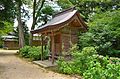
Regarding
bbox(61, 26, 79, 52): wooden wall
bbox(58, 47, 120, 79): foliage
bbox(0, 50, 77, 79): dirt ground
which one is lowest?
bbox(0, 50, 77, 79): dirt ground

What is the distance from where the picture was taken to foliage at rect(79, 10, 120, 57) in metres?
12.8

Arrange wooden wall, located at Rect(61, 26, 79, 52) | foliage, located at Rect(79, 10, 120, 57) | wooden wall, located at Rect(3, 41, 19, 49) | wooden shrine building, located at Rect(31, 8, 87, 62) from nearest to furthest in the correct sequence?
foliage, located at Rect(79, 10, 120, 57) → wooden shrine building, located at Rect(31, 8, 87, 62) → wooden wall, located at Rect(61, 26, 79, 52) → wooden wall, located at Rect(3, 41, 19, 49)

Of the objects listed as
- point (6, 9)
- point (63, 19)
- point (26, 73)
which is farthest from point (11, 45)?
point (26, 73)

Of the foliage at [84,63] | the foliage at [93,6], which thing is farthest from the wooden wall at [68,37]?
the foliage at [93,6]

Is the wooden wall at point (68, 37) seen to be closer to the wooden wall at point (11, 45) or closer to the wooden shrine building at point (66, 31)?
the wooden shrine building at point (66, 31)

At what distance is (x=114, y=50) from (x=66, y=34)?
3.79 metres

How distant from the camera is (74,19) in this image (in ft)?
47.3

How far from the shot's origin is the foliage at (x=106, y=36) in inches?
504

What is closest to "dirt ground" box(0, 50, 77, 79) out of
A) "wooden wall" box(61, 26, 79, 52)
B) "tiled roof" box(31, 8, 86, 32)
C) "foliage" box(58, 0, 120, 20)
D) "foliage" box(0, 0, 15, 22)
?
"wooden wall" box(61, 26, 79, 52)

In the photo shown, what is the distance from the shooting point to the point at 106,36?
1306 cm

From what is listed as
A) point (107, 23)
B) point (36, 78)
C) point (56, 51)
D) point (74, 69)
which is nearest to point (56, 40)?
point (56, 51)

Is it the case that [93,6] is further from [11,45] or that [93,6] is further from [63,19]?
[11,45]

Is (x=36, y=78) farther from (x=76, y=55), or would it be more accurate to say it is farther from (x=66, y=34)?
(x=66, y=34)

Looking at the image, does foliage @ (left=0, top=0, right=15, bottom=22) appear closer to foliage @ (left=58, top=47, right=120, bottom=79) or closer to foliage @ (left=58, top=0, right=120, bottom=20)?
foliage @ (left=58, top=47, right=120, bottom=79)
